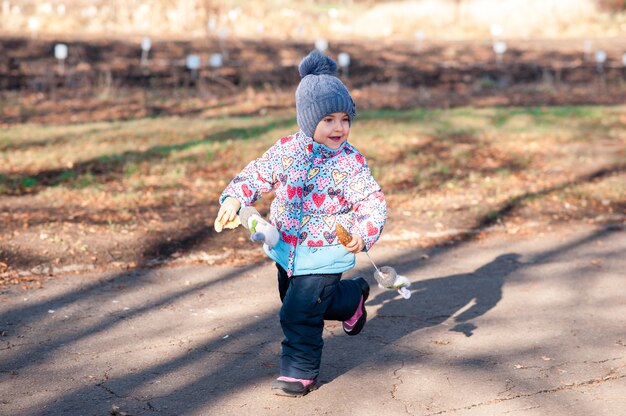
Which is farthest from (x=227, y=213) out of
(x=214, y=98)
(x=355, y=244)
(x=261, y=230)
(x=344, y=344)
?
(x=214, y=98)

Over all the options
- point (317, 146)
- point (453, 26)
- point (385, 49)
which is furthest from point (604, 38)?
point (317, 146)

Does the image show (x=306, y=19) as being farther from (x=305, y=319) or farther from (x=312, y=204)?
(x=305, y=319)

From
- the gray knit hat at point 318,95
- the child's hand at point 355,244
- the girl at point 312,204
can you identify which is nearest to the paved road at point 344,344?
the girl at point 312,204

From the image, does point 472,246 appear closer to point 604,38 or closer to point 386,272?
point 386,272

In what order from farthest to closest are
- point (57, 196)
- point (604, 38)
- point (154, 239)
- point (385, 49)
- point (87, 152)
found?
point (604, 38)
point (385, 49)
point (87, 152)
point (57, 196)
point (154, 239)

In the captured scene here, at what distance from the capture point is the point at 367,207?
414 centimetres

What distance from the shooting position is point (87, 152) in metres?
9.98

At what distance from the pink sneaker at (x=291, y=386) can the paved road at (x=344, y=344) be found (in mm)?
41

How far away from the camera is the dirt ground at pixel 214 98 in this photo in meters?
6.64

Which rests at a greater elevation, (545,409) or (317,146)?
(317,146)

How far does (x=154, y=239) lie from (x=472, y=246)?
7.80ft

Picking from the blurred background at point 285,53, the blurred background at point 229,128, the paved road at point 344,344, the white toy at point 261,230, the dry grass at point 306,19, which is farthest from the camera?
the dry grass at point 306,19

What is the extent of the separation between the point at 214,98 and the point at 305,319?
1174 cm

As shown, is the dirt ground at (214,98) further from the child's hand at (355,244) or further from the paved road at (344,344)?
the child's hand at (355,244)
